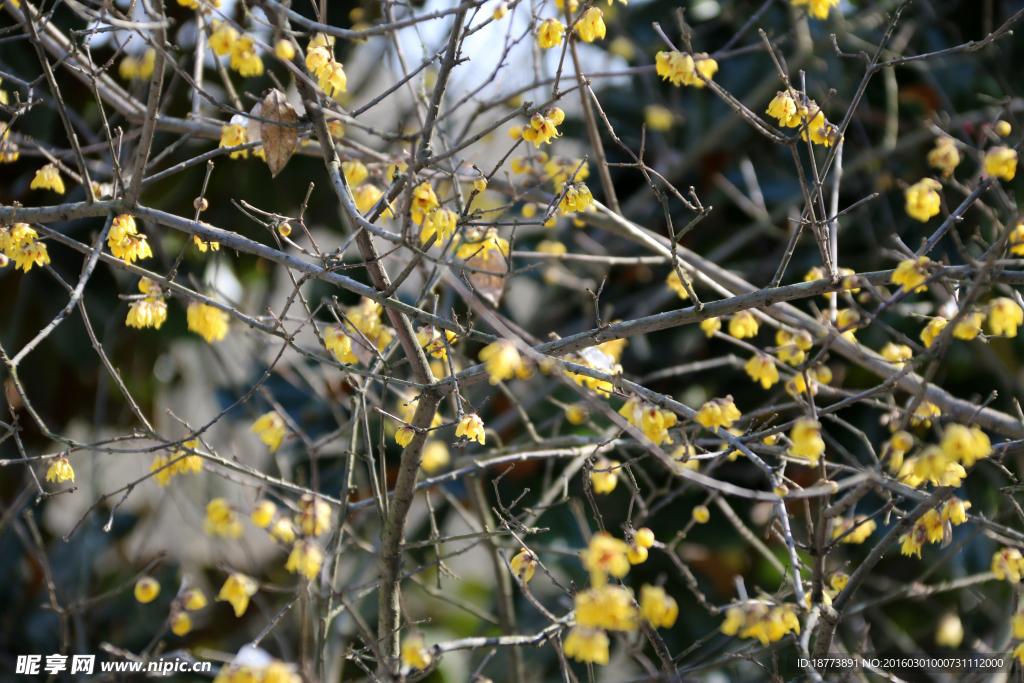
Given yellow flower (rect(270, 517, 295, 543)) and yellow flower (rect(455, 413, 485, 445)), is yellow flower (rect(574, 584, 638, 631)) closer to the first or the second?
yellow flower (rect(455, 413, 485, 445))

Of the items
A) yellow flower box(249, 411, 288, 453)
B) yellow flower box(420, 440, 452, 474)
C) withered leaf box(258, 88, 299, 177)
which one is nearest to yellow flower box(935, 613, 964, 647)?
yellow flower box(420, 440, 452, 474)

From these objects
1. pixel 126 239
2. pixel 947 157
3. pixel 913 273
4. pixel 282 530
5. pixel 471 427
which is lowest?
pixel 282 530

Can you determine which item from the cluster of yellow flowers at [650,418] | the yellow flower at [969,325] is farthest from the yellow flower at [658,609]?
the yellow flower at [969,325]

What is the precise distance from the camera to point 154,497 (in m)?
3.13

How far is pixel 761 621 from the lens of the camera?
36.4 inches

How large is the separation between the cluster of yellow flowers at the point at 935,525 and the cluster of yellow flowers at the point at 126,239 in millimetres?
1339

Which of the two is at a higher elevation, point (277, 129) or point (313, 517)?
point (277, 129)

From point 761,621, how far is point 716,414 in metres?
0.30

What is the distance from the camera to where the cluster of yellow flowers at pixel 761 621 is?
0.91m

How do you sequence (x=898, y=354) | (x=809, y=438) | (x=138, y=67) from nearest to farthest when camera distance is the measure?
(x=809, y=438) < (x=898, y=354) < (x=138, y=67)

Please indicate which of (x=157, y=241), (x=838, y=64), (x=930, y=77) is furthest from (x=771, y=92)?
(x=157, y=241)

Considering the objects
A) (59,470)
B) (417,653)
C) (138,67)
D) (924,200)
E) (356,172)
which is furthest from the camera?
(138,67)

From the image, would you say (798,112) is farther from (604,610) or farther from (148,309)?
(148,309)

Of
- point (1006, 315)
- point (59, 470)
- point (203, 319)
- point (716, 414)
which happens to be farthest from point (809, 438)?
point (59, 470)
